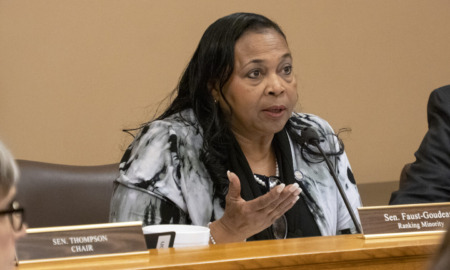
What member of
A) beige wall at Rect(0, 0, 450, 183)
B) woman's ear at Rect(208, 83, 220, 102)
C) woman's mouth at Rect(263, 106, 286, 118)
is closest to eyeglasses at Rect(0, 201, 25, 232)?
woman's mouth at Rect(263, 106, 286, 118)

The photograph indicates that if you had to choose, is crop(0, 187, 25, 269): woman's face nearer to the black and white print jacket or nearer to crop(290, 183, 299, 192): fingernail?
crop(290, 183, 299, 192): fingernail

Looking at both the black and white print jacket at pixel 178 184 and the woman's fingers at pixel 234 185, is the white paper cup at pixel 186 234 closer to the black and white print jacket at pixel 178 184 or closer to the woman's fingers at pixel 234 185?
the woman's fingers at pixel 234 185

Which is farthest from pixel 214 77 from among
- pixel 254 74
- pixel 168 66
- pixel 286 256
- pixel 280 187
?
pixel 168 66

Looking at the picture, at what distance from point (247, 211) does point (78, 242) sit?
697 mm

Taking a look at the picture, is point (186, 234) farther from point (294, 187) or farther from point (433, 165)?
point (433, 165)

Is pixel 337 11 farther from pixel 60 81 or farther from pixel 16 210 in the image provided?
pixel 16 210

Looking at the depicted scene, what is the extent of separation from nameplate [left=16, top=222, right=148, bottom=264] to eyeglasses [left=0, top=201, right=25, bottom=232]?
13.2 inches

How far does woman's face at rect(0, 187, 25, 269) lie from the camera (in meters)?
1.01

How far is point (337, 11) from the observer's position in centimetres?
535

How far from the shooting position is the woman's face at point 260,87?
8.27 feet

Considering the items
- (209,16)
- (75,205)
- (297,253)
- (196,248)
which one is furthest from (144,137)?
(209,16)

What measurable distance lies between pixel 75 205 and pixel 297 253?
4.17 ft

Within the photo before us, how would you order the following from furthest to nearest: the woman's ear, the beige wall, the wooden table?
the beige wall, the woman's ear, the wooden table

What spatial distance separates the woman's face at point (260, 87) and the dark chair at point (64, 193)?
19.6 inches
